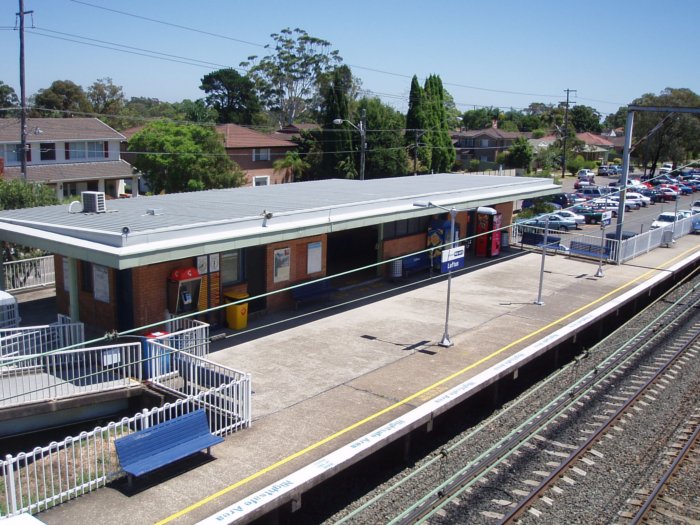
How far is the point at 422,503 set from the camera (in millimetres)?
11164

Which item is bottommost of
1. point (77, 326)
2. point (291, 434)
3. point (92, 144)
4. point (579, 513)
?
point (579, 513)

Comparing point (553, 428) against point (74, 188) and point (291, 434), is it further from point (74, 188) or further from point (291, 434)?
point (74, 188)

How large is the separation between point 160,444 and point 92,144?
43.1m

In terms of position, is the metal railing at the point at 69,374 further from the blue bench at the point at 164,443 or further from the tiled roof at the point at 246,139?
the tiled roof at the point at 246,139

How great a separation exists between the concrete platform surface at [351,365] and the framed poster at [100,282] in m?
2.94

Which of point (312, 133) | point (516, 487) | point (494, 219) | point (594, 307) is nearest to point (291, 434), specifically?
point (516, 487)

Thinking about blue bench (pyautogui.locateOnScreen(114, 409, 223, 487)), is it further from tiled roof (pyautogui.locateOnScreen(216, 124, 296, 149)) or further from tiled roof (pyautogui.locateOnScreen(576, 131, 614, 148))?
tiled roof (pyautogui.locateOnScreen(576, 131, 614, 148))

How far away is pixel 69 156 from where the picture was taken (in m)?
47.7

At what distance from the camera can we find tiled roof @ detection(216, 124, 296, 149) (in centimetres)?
5131

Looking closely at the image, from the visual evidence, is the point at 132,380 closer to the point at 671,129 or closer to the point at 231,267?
the point at 231,267

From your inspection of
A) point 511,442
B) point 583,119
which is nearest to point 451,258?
point 511,442

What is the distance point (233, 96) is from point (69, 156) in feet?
145

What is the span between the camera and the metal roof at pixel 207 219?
47.7ft

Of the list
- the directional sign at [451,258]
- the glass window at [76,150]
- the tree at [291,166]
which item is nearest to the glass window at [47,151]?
the glass window at [76,150]
